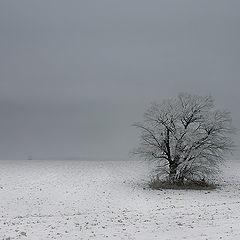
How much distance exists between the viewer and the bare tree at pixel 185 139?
127ft

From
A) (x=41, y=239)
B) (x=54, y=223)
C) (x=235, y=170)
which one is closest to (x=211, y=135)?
(x=235, y=170)

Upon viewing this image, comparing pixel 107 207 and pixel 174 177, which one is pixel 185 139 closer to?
pixel 174 177

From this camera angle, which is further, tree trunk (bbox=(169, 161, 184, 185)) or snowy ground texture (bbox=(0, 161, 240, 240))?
tree trunk (bbox=(169, 161, 184, 185))

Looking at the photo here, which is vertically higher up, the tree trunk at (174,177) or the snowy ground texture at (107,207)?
the tree trunk at (174,177)

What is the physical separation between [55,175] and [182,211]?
929 inches

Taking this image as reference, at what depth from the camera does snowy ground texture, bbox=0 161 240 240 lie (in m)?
17.5

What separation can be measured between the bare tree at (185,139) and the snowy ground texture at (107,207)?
125 inches

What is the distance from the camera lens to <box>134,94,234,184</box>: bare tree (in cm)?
3881

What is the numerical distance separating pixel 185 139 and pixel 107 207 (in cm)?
1337

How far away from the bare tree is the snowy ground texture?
3.17 meters

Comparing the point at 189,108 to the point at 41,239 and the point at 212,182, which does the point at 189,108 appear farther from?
the point at 41,239

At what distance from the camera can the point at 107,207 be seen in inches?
1139

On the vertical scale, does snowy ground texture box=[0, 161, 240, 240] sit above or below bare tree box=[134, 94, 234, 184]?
below

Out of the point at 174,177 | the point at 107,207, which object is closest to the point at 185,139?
the point at 174,177
